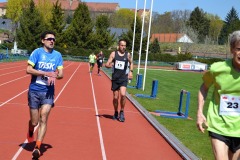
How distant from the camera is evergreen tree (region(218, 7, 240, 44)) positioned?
10844cm

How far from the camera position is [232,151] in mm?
4109

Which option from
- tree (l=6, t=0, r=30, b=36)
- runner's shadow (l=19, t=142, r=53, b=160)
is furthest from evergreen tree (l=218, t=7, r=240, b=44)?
runner's shadow (l=19, t=142, r=53, b=160)

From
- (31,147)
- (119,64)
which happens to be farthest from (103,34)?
(31,147)

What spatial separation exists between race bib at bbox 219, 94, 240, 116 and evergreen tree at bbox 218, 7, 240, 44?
341 ft

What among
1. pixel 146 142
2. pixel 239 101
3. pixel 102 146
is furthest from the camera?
pixel 146 142

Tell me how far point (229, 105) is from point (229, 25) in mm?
118027

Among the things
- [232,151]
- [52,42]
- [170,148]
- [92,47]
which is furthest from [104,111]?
[92,47]

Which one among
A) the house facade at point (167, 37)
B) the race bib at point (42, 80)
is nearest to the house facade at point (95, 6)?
the house facade at point (167, 37)

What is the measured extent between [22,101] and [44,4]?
258ft

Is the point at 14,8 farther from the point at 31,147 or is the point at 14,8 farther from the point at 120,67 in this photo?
the point at 31,147

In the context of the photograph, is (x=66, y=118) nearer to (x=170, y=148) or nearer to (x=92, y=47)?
(x=170, y=148)

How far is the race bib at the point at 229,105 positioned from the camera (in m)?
4.03

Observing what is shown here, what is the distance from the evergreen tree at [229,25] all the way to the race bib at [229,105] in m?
104

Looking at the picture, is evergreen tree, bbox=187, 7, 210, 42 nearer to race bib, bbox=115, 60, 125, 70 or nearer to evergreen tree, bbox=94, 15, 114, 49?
evergreen tree, bbox=94, 15, 114, 49
